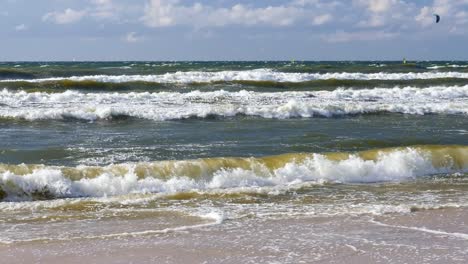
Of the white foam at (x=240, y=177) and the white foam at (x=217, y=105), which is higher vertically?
the white foam at (x=217, y=105)

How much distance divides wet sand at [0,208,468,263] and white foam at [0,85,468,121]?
34.7 ft

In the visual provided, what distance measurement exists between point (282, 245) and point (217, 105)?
13.8 metres

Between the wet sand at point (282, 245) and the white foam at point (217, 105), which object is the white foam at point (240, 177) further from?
the white foam at point (217, 105)

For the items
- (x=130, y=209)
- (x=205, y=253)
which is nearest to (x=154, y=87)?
(x=130, y=209)

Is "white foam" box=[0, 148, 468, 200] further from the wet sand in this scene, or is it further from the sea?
the wet sand

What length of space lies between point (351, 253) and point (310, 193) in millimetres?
2927

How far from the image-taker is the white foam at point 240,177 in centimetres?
860

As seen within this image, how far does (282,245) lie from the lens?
5727 mm

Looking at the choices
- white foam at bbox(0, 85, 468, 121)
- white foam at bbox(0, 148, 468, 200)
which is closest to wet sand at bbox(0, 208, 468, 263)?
white foam at bbox(0, 148, 468, 200)

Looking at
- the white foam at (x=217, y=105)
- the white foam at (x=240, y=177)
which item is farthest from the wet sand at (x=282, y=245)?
the white foam at (x=217, y=105)

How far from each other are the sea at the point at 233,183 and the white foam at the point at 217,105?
86 mm

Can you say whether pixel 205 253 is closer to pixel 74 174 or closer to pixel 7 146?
pixel 74 174

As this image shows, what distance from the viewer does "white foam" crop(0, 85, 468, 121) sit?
1705cm

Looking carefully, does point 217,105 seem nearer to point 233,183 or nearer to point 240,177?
point 240,177
